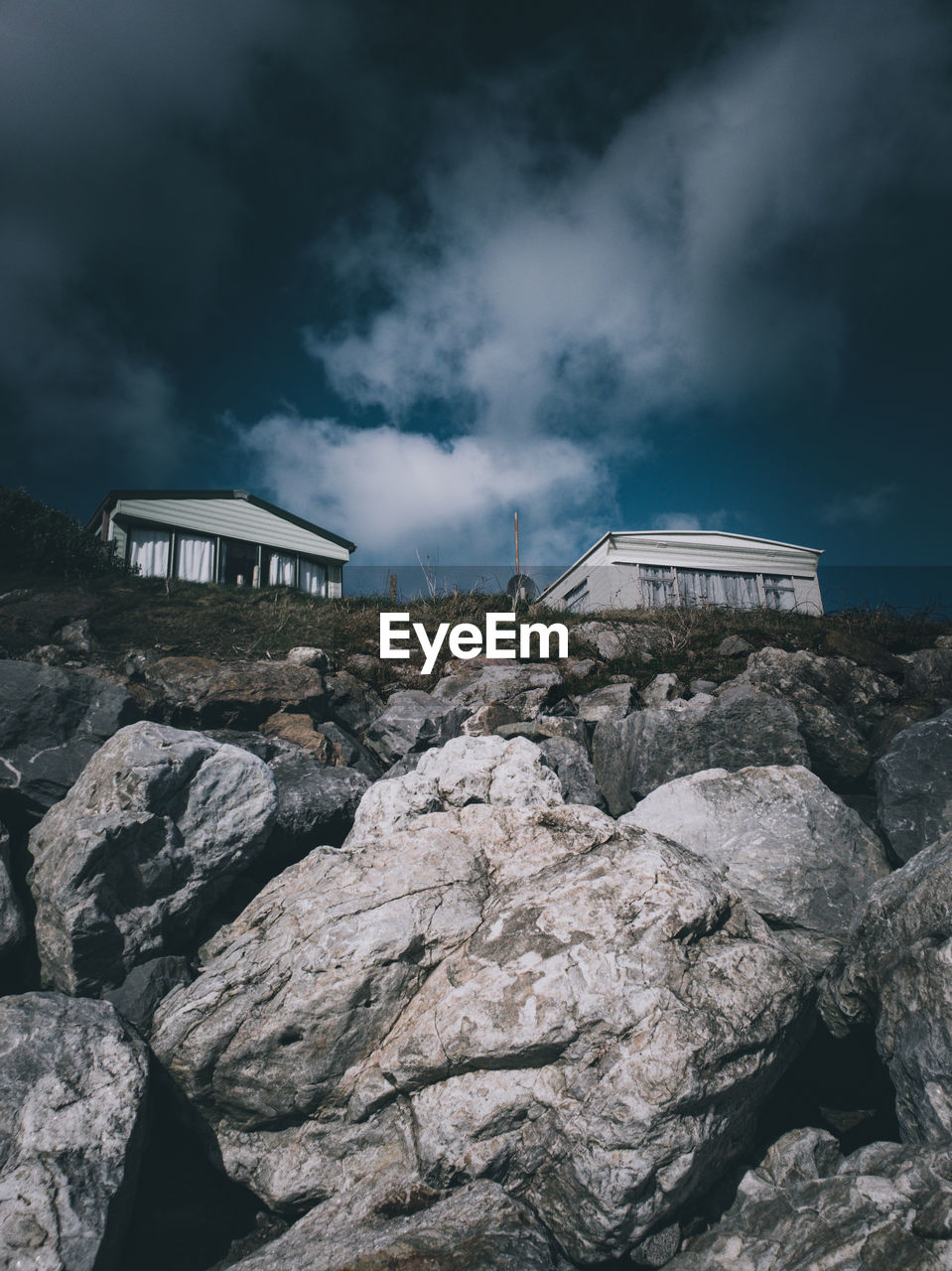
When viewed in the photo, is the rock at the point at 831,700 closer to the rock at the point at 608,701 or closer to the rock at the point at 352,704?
the rock at the point at 608,701

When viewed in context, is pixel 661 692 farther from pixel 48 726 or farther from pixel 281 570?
pixel 281 570

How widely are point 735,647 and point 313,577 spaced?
20.5 meters

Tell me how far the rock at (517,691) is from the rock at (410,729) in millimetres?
571

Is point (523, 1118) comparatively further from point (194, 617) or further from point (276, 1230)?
point (194, 617)

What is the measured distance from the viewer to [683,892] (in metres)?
4.49

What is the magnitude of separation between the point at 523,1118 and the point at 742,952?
1.86 metres

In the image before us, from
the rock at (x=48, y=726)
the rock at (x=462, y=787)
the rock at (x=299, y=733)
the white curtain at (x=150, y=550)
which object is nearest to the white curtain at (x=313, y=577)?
the white curtain at (x=150, y=550)

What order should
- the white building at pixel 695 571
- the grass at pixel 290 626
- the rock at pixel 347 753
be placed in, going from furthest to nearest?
the white building at pixel 695 571 → the grass at pixel 290 626 → the rock at pixel 347 753

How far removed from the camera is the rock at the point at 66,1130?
330cm

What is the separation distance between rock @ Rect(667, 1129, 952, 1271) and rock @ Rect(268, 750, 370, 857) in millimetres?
4495

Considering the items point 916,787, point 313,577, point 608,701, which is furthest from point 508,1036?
point 313,577

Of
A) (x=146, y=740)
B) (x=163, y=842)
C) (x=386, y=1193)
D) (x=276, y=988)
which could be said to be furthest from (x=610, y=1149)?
(x=146, y=740)

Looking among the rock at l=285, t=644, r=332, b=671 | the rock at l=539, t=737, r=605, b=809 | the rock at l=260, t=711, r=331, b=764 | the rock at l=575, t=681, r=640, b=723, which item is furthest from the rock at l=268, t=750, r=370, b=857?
the rock at l=575, t=681, r=640, b=723

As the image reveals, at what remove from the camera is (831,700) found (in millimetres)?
10586
